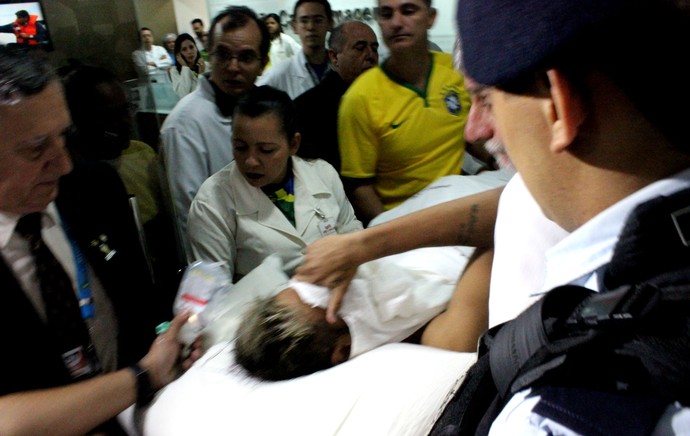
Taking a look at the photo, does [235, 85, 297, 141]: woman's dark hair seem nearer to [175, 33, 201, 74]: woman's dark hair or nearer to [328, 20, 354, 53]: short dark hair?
[328, 20, 354, 53]: short dark hair

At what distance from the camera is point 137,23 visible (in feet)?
7.74

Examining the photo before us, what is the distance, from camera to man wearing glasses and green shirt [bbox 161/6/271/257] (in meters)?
2.25

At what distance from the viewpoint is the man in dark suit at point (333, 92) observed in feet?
8.29

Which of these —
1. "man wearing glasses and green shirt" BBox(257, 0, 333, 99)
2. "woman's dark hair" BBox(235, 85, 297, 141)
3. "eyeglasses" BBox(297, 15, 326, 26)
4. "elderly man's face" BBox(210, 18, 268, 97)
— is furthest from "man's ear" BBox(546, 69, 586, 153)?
"eyeglasses" BBox(297, 15, 326, 26)

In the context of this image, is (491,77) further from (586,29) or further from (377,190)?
(377,190)

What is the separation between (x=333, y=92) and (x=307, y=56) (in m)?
0.70

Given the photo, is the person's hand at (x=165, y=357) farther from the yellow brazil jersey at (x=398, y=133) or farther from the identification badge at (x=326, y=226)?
the yellow brazil jersey at (x=398, y=133)

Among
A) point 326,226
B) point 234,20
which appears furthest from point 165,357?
point 234,20

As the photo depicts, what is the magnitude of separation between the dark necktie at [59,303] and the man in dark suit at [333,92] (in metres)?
1.24

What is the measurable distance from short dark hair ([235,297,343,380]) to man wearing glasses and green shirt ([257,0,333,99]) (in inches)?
82.9

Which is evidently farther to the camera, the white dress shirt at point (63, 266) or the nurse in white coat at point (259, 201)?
the nurse in white coat at point (259, 201)

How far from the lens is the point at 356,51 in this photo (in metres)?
2.78

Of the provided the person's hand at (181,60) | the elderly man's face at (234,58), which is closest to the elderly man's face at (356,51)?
the elderly man's face at (234,58)

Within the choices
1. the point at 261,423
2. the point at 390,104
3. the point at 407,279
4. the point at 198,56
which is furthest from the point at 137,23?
the point at 198,56
